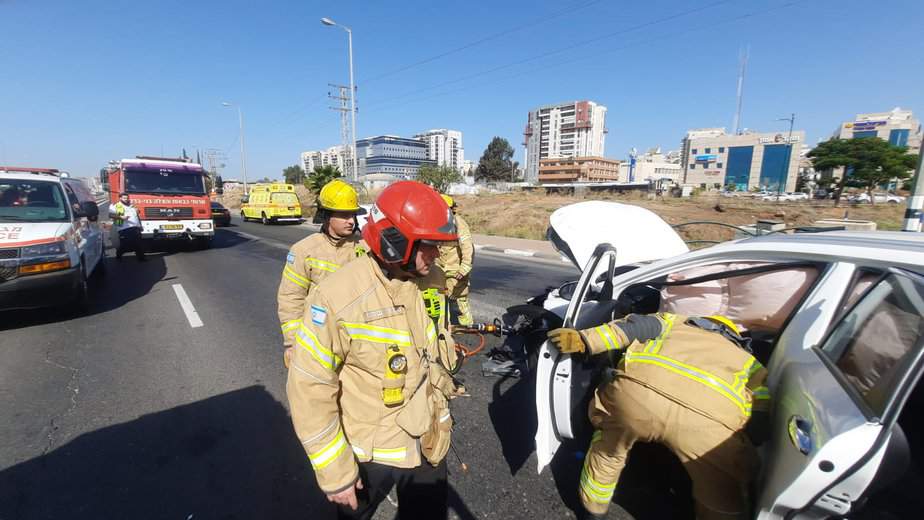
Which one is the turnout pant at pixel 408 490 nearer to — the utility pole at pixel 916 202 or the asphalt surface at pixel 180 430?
the asphalt surface at pixel 180 430

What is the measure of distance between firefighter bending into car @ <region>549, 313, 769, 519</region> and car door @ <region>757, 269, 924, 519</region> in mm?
124

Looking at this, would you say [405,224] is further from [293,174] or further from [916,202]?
[293,174]

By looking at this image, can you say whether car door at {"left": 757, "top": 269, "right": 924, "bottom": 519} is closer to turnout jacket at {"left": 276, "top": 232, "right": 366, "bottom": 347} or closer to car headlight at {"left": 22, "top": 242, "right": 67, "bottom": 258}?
turnout jacket at {"left": 276, "top": 232, "right": 366, "bottom": 347}

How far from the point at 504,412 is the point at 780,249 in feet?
6.96

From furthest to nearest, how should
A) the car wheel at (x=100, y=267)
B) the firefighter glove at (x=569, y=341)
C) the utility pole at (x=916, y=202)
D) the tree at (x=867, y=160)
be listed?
the tree at (x=867, y=160)
the car wheel at (x=100, y=267)
the utility pole at (x=916, y=202)
the firefighter glove at (x=569, y=341)

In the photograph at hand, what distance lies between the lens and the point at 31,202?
18.2 ft

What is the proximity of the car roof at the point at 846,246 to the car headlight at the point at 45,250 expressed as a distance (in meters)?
6.68

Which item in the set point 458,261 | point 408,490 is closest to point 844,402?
point 408,490

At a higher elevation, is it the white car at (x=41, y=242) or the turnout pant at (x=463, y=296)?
the white car at (x=41, y=242)

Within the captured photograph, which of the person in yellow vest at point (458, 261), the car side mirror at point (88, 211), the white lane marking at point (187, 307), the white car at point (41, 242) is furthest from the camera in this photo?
the car side mirror at point (88, 211)

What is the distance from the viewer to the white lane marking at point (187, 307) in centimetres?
534

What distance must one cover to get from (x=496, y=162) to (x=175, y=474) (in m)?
82.9

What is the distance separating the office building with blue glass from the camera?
81.1m

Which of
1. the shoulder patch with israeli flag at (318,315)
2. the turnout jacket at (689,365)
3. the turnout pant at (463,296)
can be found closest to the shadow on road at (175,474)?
the shoulder patch with israeli flag at (318,315)
